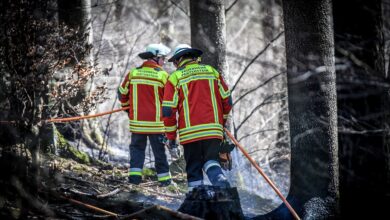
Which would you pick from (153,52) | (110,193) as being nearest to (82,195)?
(110,193)

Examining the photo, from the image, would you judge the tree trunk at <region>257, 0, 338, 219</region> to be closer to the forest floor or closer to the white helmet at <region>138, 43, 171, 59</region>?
the forest floor

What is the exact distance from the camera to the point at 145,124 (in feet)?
24.4

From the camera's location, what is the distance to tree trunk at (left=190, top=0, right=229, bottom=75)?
7883 mm

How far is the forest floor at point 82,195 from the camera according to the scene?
414cm

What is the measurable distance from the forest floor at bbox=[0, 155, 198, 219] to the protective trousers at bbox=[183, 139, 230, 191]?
644 millimetres

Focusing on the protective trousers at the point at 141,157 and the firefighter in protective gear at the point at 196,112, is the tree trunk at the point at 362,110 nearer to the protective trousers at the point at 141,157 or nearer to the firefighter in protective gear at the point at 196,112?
the firefighter in protective gear at the point at 196,112

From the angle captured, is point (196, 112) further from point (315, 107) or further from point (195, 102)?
point (315, 107)

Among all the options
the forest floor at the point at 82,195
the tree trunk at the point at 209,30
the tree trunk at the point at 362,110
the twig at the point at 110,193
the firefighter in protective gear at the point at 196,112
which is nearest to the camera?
the forest floor at the point at 82,195

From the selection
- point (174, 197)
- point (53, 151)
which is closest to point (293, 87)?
point (174, 197)

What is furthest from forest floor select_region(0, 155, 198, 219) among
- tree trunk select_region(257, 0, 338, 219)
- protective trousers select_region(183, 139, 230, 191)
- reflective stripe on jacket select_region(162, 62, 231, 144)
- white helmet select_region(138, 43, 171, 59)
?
white helmet select_region(138, 43, 171, 59)

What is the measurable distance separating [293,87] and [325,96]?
0.38m

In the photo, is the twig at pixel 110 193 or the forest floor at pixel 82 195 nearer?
the forest floor at pixel 82 195

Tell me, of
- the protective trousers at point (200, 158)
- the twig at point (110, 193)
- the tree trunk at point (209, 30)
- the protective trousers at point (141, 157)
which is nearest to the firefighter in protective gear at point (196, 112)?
the protective trousers at point (200, 158)

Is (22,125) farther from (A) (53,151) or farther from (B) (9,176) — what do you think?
(A) (53,151)
